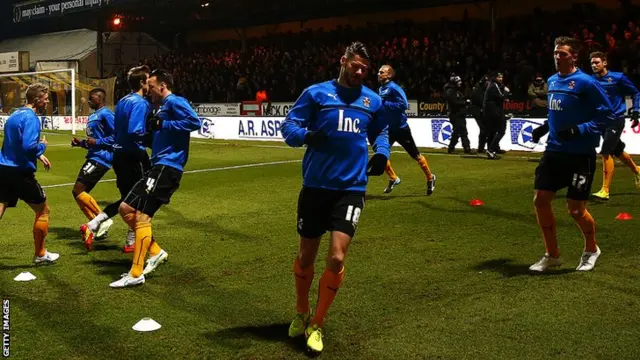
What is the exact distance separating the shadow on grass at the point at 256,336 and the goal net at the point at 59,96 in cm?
3299

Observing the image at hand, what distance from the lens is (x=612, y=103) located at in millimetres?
11117

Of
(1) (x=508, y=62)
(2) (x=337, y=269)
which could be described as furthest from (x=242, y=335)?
(1) (x=508, y=62)

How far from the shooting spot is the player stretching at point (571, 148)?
7.10 meters

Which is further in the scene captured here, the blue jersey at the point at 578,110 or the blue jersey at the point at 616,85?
the blue jersey at the point at 616,85

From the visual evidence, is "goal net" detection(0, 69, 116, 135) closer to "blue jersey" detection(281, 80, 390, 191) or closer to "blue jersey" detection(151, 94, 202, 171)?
"blue jersey" detection(151, 94, 202, 171)

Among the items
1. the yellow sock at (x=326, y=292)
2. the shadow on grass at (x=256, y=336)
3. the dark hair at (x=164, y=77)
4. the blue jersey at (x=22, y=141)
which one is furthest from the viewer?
the blue jersey at (x=22, y=141)

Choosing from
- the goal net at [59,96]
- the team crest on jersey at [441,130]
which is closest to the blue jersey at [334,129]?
the team crest on jersey at [441,130]

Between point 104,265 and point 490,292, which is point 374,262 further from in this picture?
point 104,265

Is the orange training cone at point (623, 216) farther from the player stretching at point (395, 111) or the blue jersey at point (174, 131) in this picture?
the blue jersey at point (174, 131)

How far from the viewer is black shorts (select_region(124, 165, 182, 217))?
23.4ft

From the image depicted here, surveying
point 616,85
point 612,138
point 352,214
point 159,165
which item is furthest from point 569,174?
point 612,138

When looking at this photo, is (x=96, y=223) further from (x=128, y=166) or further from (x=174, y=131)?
(x=174, y=131)

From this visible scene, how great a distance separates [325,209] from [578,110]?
3.12 m

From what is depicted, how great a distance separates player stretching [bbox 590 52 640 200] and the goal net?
29.5 m
